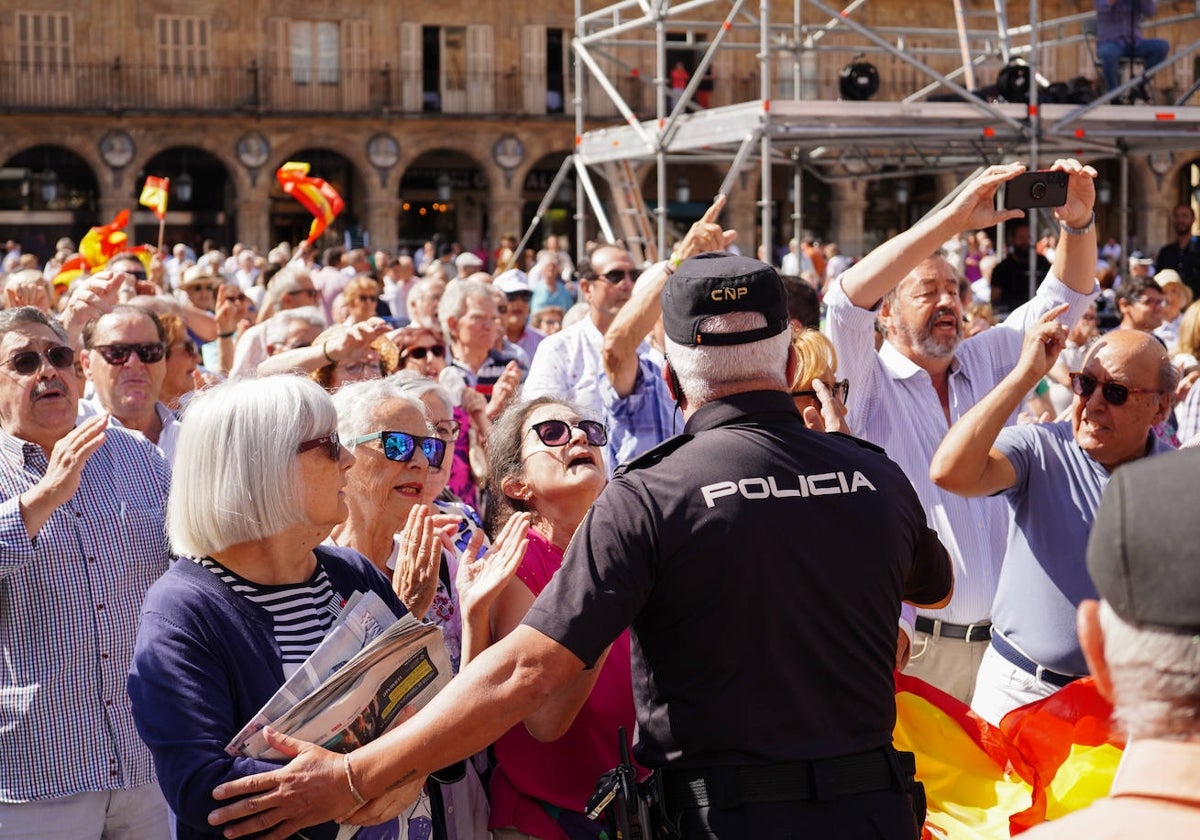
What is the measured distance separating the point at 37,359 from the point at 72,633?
28.9 inches

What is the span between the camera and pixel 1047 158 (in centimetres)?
1240

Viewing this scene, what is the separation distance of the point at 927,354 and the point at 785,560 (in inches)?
93.4

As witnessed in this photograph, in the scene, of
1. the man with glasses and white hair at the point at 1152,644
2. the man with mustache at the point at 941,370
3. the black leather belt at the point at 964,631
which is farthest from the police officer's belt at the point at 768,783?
the black leather belt at the point at 964,631

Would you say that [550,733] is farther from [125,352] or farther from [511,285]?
[511,285]

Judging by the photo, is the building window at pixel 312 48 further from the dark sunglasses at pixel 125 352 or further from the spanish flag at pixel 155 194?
the dark sunglasses at pixel 125 352

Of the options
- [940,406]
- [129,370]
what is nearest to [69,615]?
[129,370]

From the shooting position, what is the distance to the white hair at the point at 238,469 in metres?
2.72

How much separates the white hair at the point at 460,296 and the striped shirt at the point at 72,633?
362 centimetres

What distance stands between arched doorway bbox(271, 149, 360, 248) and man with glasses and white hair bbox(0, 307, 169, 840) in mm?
29451

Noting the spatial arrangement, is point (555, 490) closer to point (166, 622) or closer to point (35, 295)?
point (166, 622)

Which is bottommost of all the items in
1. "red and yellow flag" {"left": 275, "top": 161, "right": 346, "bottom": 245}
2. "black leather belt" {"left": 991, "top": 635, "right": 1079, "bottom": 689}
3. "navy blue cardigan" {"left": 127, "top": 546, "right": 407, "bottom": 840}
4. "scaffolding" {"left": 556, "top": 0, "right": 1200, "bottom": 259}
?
"black leather belt" {"left": 991, "top": 635, "right": 1079, "bottom": 689}

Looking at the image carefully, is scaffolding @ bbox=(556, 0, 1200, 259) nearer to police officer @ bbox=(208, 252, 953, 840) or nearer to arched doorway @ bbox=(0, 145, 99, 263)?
police officer @ bbox=(208, 252, 953, 840)

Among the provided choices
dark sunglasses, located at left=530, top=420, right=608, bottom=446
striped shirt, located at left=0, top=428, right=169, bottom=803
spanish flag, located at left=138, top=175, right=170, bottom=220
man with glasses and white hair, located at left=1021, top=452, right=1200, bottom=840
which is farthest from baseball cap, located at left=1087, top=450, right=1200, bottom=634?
spanish flag, located at left=138, top=175, right=170, bottom=220

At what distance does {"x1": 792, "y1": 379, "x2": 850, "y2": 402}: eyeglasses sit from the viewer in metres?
4.08
